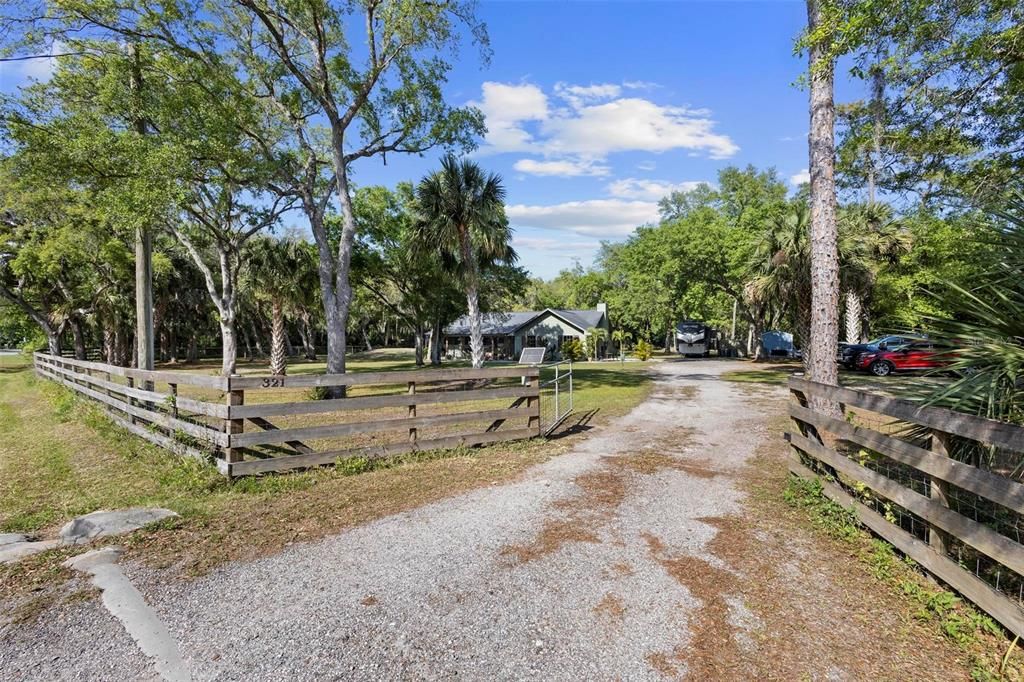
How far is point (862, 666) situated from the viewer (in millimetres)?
2455

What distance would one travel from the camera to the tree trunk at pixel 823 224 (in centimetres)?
629

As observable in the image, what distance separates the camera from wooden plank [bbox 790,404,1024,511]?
254cm

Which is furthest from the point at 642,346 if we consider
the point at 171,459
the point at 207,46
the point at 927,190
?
the point at 171,459

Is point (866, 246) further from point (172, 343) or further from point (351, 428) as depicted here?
point (172, 343)

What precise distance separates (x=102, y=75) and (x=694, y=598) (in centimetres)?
1692

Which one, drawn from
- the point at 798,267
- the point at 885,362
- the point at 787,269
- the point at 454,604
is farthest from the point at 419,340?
the point at 454,604

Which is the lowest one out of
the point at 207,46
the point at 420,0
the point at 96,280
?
the point at 96,280

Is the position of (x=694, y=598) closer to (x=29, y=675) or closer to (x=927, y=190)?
(x=29, y=675)

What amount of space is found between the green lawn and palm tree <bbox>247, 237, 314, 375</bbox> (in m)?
14.4

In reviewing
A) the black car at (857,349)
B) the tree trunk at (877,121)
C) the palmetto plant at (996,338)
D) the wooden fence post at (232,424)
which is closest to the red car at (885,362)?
the black car at (857,349)

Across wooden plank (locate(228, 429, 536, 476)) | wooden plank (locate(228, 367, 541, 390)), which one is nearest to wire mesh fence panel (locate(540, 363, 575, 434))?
wooden plank (locate(228, 429, 536, 476))

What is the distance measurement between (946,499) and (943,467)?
9.3 inches

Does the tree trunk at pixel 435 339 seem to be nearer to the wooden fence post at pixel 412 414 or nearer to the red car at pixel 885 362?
the red car at pixel 885 362

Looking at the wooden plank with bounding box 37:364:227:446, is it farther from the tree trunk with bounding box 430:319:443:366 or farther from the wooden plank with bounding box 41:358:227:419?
Result: the tree trunk with bounding box 430:319:443:366
